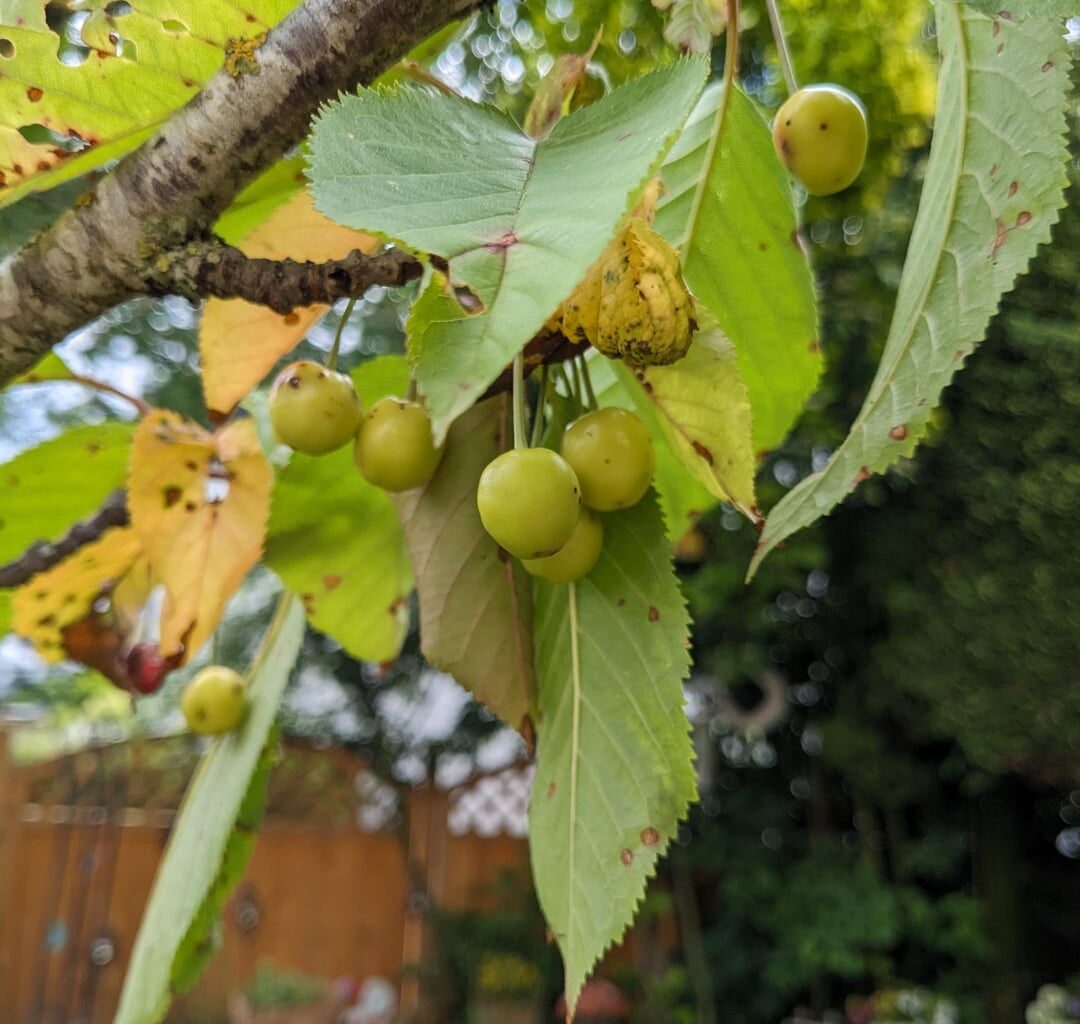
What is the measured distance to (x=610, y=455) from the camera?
35cm

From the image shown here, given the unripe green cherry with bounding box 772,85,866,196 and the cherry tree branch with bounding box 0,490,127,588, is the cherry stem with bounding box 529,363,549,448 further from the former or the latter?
the cherry tree branch with bounding box 0,490,127,588

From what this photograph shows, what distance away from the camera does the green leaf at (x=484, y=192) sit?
192 millimetres

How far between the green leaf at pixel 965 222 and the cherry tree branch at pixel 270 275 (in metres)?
0.17

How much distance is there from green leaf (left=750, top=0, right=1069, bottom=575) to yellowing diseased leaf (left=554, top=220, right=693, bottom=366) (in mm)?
77

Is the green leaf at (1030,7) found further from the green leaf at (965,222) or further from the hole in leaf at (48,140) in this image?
the hole in leaf at (48,140)

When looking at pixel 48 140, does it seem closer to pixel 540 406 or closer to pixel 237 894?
pixel 540 406

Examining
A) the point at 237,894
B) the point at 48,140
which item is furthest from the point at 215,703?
the point at 237,894

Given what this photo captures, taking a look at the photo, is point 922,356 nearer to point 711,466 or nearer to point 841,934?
point 711,466

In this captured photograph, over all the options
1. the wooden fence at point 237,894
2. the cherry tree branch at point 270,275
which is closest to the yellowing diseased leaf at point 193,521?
the cherry tree branch at point 270,275

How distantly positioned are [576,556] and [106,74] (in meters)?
0.26

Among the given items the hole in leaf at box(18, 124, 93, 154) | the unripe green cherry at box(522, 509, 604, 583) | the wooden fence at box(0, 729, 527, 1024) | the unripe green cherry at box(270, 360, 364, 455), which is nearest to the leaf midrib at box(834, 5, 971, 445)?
the unripe green cherry at box(522, 509, 604, 583)

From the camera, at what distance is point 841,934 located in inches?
114

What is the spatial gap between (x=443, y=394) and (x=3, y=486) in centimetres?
44

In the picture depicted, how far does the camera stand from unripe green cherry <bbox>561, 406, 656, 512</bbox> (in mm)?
354
